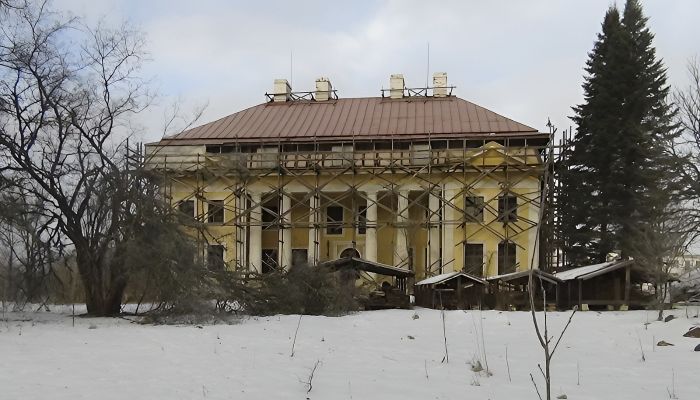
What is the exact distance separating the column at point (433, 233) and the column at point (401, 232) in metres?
1.39

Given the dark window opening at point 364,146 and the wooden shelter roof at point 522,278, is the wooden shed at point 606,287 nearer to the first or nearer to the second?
the wooden shelter roof at point 522,278

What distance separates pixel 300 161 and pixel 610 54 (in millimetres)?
20040

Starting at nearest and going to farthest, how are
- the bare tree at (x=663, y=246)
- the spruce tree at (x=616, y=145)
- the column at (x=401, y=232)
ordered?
the bare tree at (x=663, y=246) → the spruce tree at (x=616, y=145) → the column at (x=401, y=232)

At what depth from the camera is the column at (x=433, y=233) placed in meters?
38.1

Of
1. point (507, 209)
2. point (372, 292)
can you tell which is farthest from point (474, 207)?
point (372, 292)

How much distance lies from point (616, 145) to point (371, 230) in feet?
48.9

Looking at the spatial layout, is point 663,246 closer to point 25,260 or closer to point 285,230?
point 25,260

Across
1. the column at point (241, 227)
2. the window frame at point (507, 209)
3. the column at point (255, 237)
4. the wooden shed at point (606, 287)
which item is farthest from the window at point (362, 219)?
the wooden shed at point (606, 287)

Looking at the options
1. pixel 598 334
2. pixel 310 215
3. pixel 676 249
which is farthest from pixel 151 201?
pixel 310 215

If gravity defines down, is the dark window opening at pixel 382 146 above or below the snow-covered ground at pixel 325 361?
above

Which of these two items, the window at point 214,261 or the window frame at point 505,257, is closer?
the window at point 214,261

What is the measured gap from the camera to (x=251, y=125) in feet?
145

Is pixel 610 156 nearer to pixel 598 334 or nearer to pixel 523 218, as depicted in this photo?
pixel 523 218

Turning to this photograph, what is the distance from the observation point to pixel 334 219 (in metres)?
41.8
